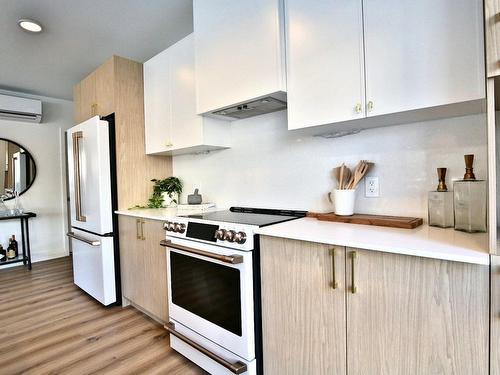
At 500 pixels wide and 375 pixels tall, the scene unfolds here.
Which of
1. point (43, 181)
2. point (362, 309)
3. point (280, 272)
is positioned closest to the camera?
point (362, 309)

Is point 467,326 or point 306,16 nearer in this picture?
point 467,326

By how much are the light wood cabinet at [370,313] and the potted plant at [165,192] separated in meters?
1.62

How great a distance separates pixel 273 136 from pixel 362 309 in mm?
1317

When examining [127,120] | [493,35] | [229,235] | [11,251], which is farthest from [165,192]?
[11,251]

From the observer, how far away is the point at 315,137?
1.85 meters

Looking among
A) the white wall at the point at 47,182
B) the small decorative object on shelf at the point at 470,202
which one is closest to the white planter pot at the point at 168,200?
the small decorative object on shelf at the point at 470,202

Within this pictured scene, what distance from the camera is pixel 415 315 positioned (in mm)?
978

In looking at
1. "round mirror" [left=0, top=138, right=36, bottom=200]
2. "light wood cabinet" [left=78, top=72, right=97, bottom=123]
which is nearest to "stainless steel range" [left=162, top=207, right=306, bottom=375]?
"light wood cabinet" [left=78, top=72, right=97, bottom=123]

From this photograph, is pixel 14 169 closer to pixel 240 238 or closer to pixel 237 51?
pixel 237 51

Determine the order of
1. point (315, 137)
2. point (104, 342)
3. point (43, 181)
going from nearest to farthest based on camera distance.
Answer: point (315, 137)
point (104, 342)
point (43, 181)

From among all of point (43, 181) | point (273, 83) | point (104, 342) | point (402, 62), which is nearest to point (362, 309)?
point (402, 62)

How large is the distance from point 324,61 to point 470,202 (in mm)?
912

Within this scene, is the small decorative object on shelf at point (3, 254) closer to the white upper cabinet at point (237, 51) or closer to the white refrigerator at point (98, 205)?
the white refrigerator at point (98, 205)

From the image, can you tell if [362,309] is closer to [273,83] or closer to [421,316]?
[421,316]
